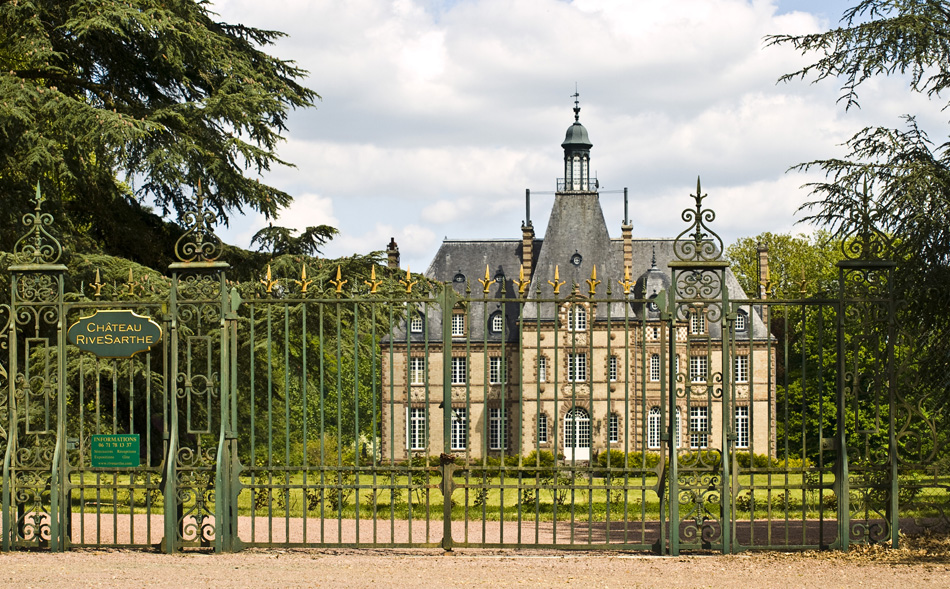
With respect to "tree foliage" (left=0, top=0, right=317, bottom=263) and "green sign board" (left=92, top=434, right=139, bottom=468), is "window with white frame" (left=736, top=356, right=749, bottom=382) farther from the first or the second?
"green sign board" (left=92, top=434, right=139, bottom=468)

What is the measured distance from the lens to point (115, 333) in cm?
845

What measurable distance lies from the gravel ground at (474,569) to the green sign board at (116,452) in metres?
0.73

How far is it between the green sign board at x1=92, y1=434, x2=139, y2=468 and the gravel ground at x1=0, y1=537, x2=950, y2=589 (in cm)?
73

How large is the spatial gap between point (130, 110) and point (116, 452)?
29.1 feet

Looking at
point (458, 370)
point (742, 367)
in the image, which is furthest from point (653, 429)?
point (458, 370)

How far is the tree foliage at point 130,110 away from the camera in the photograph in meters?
14.9

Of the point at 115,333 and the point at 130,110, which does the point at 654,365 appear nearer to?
the point at 130,110

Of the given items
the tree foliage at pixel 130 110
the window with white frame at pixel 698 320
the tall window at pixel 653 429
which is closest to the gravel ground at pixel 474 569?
the window with white frame at pixel 698 320

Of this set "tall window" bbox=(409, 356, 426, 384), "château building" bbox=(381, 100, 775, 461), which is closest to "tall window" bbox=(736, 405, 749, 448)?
"château building" bbox=(381, 100, 775, 461)

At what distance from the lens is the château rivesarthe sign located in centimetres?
841

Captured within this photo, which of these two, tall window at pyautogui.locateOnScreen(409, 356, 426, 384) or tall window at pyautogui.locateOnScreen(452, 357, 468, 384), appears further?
tall window at pyautogui.locateOnScreen(452, 357, 468, 384)

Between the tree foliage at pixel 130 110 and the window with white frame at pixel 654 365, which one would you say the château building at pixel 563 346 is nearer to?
the window with white frame at pixel 654 365

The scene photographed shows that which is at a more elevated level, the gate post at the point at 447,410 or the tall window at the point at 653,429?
the gate post at the point at 447,410

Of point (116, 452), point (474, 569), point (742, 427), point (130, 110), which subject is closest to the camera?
point (474, 569)
